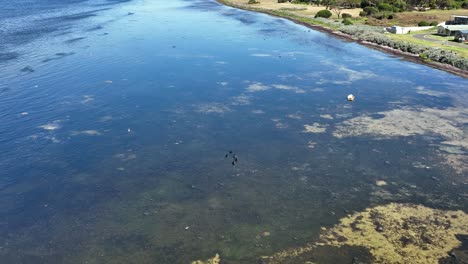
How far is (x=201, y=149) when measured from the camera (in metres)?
34.8

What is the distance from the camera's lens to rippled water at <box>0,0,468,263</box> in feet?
81.8

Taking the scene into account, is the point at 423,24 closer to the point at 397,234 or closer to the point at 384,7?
the point at 384,7

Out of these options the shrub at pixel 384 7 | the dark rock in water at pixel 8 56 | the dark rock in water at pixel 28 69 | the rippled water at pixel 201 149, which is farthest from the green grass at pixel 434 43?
the dark rock in water at pixel 8 56

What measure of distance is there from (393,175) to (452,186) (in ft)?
12.7

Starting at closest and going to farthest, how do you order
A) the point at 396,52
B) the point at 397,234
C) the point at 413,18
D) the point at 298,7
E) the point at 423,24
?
1. the point at 397,234
2. the point at 396,52
3. the point at 423,24
4. the point at 413,18
5. the point at 298,7

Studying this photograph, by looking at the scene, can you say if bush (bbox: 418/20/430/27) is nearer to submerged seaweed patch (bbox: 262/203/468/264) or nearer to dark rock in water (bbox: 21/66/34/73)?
submerged seaweed patch (bbox: 262/203/468/264)

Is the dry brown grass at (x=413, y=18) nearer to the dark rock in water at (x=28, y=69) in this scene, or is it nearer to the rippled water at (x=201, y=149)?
the rippled water at (x=201, y=149)

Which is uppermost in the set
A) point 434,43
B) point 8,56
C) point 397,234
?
point 434,43

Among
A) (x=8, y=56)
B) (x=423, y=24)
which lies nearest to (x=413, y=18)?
(x=423, y=24)

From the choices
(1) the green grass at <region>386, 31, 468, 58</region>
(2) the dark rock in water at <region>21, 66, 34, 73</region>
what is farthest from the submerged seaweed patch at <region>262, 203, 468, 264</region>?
(1) the green grass at <region>386, 31, 468, 58</region>

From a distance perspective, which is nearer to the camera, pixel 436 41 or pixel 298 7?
pixel 436 41

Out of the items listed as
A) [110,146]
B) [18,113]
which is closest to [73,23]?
[18,113]

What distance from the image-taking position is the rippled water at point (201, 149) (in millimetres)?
24922

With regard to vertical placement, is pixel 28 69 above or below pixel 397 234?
above
